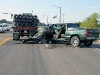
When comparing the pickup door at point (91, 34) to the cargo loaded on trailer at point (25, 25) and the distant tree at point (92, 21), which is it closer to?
the cargo loaded on trailer at point (25, 25)

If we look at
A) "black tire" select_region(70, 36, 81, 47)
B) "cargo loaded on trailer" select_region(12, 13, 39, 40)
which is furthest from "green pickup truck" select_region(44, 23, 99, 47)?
"cargo loaded on trailer" select_region(12, 13, 39, 40)

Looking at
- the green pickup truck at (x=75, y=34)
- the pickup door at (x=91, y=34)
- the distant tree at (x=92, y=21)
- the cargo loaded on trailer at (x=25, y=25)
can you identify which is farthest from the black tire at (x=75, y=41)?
the distant tree at (x=92, y=21)

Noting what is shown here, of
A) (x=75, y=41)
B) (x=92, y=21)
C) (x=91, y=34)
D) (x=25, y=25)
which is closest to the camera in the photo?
(x=91, y=34)

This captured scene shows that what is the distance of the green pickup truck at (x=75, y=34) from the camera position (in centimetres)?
1712

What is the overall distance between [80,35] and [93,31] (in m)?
1.08

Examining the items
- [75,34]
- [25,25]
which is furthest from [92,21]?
[75,34]

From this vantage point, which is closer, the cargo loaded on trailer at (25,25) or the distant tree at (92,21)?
the cargo loaded on trailer at (25,25)

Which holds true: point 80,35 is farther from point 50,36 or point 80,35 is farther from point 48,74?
point 48,74

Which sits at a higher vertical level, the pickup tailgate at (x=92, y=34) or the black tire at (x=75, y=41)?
the pickup tailgate at (x=92, y=34)

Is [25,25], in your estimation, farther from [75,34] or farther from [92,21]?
[92,21]

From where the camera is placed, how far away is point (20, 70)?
26.0 feet

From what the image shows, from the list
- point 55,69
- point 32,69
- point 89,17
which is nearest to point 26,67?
point 32,69

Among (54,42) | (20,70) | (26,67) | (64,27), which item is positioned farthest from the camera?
(54,42)

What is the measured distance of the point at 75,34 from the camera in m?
17.7
